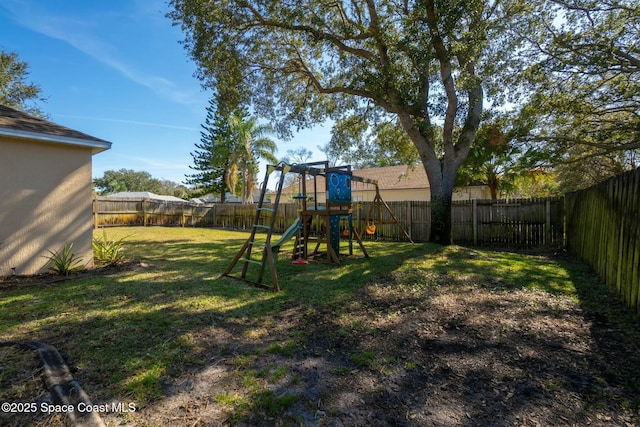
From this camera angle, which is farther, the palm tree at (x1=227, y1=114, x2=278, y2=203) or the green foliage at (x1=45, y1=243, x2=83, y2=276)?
the palm tree at (x1=227, y1=114, x2=278, y2=203)

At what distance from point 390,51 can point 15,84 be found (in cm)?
2237

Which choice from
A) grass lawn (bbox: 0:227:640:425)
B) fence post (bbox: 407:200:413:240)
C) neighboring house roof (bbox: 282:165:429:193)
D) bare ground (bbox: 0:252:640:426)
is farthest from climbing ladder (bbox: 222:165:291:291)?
neighboring house roof (bbox: 282:165:429:193)

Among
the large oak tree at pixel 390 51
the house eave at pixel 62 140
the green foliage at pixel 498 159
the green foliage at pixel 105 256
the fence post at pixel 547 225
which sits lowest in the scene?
the green foliage at pixel 105 256

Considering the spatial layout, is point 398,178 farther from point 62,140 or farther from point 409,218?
point 62,140

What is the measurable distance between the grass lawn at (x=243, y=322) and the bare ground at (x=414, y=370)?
20 millimetres

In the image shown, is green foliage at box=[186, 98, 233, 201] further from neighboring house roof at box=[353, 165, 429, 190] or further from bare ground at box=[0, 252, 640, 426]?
bare ground at box=[0, 252, 640, 426]

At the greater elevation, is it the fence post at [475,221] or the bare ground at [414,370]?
the fence post at [475,221]

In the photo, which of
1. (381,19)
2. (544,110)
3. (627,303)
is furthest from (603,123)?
(627,303)

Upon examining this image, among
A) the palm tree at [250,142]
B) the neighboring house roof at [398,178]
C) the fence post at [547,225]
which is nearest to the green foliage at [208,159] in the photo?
the palm tree at [250,142]

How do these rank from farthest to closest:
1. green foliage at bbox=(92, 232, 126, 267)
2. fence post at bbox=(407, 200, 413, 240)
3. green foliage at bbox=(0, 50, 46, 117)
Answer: green foliage at bbox=(0, 50, 46, 117) → fence post at bbox=(407, 200, 413, 240) → green foliage at bbox=(92, 232, 126, 267)

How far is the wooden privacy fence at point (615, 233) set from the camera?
3682mm

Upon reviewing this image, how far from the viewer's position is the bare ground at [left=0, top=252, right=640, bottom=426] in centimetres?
196

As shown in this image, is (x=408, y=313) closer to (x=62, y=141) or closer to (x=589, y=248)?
(x=589, y=248)

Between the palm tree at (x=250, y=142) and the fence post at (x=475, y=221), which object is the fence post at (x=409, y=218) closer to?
the fence post at (x=475, y=221)
